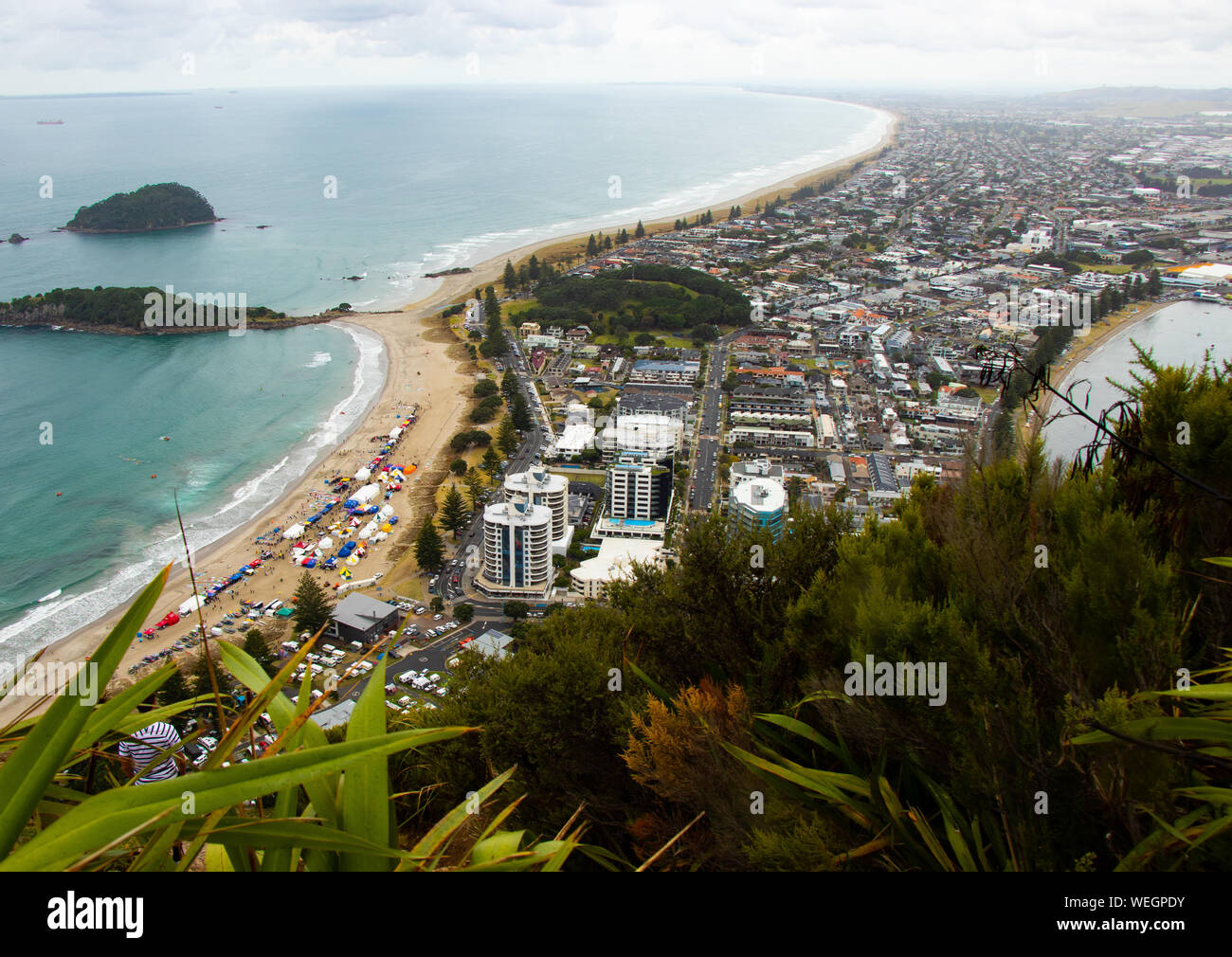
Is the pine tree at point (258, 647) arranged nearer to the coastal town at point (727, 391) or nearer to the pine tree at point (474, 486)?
the coastal town at point (727, 391)

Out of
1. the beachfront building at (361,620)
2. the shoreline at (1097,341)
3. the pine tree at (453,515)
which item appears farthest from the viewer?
the shoreline at (1097,341)

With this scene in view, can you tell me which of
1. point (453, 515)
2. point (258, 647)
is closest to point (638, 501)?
point (453, 515)

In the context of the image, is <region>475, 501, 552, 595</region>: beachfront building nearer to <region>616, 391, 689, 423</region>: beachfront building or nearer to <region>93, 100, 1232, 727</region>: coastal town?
<region>93, 100, 1232, 727</region>: coastal town

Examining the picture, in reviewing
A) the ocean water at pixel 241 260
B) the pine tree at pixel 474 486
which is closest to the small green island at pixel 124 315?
the ocean water at pixel 241 260

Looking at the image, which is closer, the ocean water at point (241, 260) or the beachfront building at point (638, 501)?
the beachfront building at point (638, 501)

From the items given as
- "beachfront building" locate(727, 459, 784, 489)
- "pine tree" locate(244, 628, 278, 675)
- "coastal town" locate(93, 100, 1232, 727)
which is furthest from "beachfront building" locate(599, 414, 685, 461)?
"pine tree" locate(244, 628, 278, 675)

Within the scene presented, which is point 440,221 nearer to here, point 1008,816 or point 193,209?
point 193,209

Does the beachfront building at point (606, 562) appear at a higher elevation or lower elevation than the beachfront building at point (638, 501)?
lower

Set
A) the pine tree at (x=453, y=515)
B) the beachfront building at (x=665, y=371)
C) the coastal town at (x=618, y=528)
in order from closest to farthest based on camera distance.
→ the coastal town at (x=618, y=528) → the pine tree at (x=453, y=515) → the beachfront building at (x=665, y=371)
